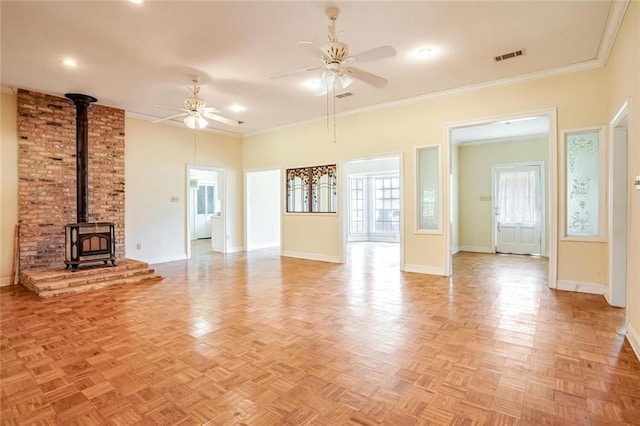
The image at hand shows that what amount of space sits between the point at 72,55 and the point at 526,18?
517 cm

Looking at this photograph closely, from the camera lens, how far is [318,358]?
8.64ft

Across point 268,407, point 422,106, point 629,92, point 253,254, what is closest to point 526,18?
point 629,92

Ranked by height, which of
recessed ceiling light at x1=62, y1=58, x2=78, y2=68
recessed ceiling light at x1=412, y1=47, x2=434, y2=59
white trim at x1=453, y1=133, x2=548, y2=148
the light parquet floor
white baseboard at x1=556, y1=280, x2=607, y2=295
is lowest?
the light parquet floor

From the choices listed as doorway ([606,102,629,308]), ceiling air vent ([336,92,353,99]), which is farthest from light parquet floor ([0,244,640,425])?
ceiling air vent ([336,92,353,99])

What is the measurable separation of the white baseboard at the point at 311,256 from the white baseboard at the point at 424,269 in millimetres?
1574

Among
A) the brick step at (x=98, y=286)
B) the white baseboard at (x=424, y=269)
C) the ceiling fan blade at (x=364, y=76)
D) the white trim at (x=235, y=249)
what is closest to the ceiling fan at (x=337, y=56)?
the ceiling fan blade at (x=364, y=76)

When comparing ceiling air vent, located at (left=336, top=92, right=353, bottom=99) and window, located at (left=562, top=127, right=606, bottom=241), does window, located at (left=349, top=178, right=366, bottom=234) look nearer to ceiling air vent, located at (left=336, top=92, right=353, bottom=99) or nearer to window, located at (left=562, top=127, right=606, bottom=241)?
ceiling air vent, located at (left=336, top=92, right=353, bottom=99)

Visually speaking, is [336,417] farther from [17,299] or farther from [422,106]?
[422,106]

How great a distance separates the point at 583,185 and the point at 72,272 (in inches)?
293

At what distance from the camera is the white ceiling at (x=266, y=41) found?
3174mm

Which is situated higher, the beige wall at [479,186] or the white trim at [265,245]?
the beige wall at [479,186]

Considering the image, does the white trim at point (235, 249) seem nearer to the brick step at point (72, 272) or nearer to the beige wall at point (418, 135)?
the beige wall at point (418, 135)

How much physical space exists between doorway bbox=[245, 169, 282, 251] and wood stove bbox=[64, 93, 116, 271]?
3753mm

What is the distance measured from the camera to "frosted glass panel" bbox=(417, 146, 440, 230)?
5.76 m
